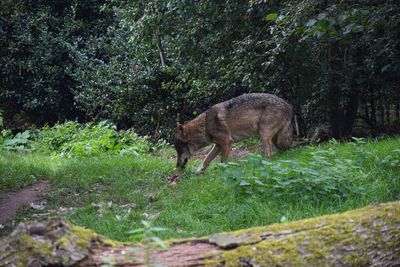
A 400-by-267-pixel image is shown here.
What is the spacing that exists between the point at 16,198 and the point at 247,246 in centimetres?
554

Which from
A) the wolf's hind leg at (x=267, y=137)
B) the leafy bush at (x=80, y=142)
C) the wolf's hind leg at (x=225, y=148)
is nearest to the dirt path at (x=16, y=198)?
the leafy bush at (x=80, y=142)

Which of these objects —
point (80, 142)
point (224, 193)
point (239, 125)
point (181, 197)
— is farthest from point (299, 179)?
point (80, 142)

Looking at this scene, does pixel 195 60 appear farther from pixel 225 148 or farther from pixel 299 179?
pixel 299 179

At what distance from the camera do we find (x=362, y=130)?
10328mm

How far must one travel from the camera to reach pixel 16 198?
6398 millimetres

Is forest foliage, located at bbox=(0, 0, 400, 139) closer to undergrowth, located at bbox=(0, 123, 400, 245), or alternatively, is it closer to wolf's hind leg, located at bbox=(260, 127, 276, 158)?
wolf's hind leg, located at bbox=(260, 127, 276, 158)

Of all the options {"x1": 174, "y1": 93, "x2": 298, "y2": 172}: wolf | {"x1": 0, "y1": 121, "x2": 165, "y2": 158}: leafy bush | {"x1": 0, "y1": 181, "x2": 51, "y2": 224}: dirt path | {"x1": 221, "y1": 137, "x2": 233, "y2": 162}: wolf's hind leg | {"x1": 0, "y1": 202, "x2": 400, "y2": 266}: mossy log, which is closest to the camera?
{"x1": 0, "y1": 202, "x2": 400, "y2": 266}: mossy log

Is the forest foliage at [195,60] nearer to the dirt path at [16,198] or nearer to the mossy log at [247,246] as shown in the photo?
the mossy log at [247,246]

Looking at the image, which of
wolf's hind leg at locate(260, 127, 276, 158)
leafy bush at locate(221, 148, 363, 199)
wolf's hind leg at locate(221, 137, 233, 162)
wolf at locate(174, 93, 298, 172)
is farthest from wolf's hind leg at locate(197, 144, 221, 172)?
leafy bush at locate(221, 148, 363, 199)

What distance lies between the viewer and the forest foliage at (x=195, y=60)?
7031mm

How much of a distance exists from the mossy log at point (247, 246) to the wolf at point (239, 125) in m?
5.72

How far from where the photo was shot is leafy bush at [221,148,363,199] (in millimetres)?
4883

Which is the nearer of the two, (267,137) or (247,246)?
(247,246)

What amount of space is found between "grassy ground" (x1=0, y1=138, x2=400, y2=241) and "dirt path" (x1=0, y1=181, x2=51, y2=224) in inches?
7.3
